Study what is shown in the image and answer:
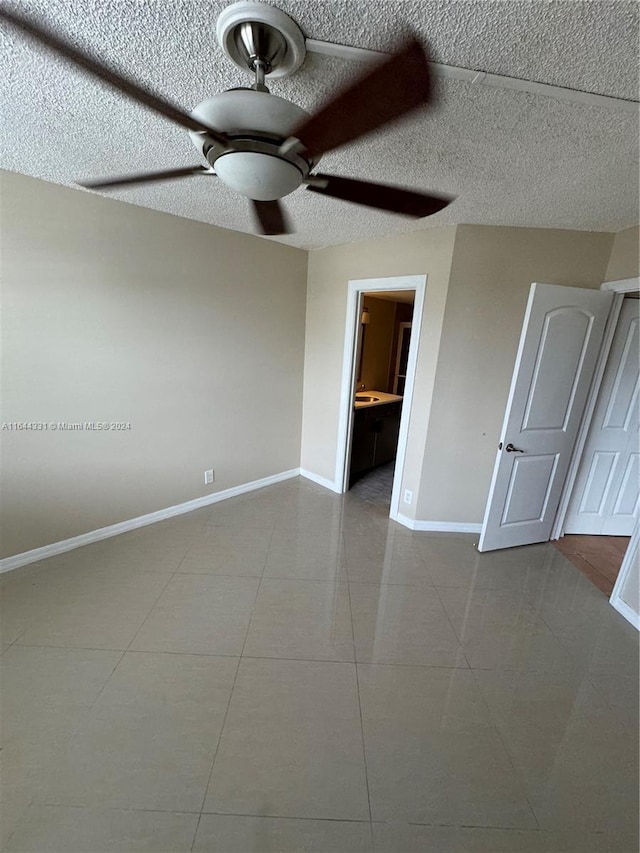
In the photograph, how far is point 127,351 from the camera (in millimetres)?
2486

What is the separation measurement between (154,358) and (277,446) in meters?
1.54

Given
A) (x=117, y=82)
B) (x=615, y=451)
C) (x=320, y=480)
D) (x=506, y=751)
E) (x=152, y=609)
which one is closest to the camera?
(x=117, y=82)

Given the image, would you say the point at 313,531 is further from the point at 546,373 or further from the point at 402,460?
the point at 546,373

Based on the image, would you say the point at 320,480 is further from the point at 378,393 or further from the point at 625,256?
the point at 625,256

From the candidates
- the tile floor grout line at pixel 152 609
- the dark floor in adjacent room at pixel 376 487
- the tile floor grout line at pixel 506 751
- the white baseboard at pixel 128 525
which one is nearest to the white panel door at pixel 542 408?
the dark floor in adjacent room at pixel 376 487

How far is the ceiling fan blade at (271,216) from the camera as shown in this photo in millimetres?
1391

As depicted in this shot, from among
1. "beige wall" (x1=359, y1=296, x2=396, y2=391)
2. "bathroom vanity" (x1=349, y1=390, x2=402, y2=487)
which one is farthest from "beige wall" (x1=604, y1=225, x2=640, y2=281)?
"beige wall" (x1=359, y1=296, x2=396, y2=391)

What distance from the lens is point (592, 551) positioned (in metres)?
2.82

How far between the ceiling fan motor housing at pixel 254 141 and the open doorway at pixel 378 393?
7.15 feet

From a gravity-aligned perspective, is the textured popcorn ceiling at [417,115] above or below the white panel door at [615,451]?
above

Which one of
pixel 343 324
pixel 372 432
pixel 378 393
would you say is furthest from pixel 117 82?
pixel 378 393

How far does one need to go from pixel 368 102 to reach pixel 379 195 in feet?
1.08

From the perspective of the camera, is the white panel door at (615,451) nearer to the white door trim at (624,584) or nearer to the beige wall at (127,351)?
the white door trim at (624,584)

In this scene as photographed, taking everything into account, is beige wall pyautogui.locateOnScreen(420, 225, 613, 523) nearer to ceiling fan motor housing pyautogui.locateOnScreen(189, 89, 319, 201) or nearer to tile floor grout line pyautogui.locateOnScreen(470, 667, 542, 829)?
tile floor grout line pyautogui.locateOnScreen(470, 667, 542, 829)
